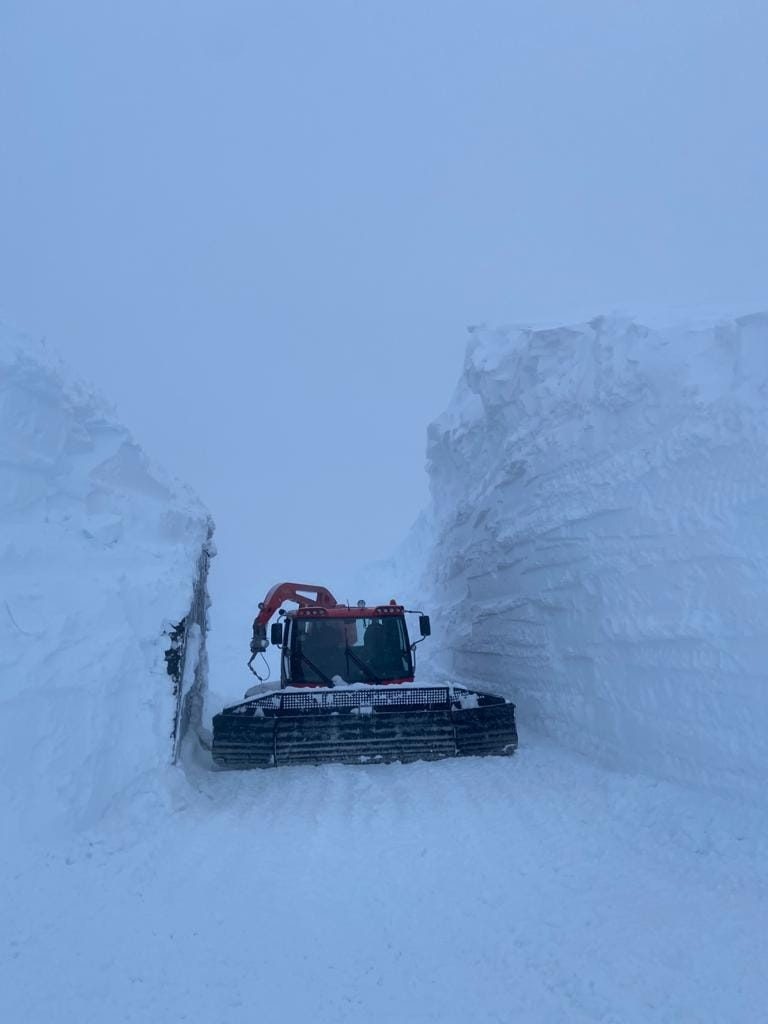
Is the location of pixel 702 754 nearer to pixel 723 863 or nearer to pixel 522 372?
pixel 723 863

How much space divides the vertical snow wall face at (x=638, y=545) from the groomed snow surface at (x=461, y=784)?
3cm

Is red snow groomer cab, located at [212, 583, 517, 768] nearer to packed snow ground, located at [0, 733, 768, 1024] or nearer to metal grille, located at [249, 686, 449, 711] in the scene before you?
metal grille, located at [249, 686, 449, 711]

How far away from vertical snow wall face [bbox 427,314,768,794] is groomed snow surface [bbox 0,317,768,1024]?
3cm

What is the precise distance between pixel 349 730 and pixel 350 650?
5.39 feet

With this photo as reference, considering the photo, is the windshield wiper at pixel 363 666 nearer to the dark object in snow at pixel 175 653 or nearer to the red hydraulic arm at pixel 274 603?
the red hydraulic arm at pixel 274 603

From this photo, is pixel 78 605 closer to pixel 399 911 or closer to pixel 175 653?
pixel 175 653

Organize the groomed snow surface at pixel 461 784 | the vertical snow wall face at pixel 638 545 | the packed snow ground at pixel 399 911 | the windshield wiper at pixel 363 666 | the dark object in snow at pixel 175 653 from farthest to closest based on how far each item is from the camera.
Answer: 1. the windshield wiper at pixel 363 666
2. the dark object in snow at pixel 175 653
3. the vertical snow wall face at pixel 638 545
4. the groomed snow surface at pixel 461 784
5. the packed snow ground at pixel 399 911

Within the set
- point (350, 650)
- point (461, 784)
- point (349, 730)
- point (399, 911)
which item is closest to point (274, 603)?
point (350, 650)

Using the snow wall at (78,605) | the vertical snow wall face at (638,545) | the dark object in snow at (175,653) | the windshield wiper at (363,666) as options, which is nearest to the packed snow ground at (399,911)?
the snow wall at (78,605)

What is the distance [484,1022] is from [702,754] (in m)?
3.07

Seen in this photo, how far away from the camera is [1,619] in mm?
5121

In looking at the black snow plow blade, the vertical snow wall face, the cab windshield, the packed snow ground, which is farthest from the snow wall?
the vertical snow wall face

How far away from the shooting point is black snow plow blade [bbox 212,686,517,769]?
6.80m

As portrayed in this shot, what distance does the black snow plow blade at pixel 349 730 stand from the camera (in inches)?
268
